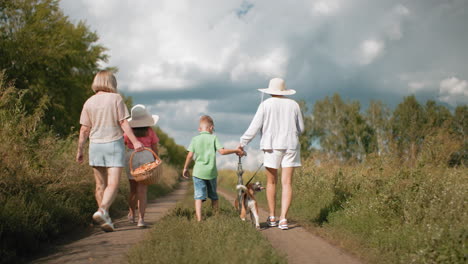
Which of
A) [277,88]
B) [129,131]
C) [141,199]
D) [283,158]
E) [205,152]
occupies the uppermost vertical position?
[277,88]

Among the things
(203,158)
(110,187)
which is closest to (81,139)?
(110,187)

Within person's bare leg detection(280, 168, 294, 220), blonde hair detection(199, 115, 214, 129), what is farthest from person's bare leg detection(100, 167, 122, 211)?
person's bare leg detection(280, 168, 294, 220)

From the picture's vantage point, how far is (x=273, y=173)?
7887 millimetres

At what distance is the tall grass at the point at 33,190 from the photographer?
5930mm

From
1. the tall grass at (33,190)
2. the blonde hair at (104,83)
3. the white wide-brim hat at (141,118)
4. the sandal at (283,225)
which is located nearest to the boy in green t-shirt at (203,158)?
the white wide-brim hat at (141,118)

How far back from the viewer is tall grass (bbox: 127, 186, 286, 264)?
439 centimetres

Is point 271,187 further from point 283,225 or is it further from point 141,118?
point 141,118

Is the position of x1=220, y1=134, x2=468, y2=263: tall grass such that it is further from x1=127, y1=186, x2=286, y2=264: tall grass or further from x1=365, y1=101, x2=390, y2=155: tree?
x1=365, y1=101, x2=390, y2=155: tree

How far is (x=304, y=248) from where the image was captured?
20.1 feet

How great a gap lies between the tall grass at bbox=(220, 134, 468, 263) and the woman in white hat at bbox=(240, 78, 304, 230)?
1.09 meters

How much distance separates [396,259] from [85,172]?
705cm

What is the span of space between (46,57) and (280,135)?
79.3ft

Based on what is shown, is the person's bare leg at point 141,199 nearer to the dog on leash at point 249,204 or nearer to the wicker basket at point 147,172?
the wicker basket at point 147,172

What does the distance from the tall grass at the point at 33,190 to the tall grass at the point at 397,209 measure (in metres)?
4.36
